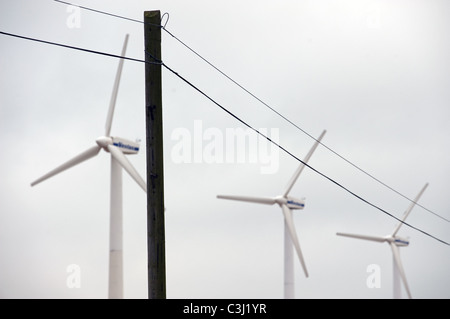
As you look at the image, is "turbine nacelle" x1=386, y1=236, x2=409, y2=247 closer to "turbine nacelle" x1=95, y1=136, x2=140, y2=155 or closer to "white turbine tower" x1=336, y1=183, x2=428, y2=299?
"white turbine tower" x1=336, y1=183, x2=428, y2=299

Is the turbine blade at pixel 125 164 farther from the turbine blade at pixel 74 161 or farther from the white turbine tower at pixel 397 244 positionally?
the white turbine tower at pixel 397 244

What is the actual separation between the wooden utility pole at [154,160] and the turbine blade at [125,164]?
24.5 meters

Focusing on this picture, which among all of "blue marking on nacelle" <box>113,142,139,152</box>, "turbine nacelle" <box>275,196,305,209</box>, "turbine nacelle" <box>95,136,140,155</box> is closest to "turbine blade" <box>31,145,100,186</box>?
"turbine nacelle" <box>95,136,140,155</box>

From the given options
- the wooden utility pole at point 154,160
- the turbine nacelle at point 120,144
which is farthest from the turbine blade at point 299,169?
A: the wooden utility pole at point 154,160

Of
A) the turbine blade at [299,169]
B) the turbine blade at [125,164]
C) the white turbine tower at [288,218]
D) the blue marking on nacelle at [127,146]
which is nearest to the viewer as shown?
the turbine blade at [125,164]

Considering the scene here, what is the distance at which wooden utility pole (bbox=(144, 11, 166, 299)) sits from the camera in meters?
21.6

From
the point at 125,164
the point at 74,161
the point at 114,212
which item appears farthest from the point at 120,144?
the point at 125,164

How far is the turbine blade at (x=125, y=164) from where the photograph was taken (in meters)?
49.6

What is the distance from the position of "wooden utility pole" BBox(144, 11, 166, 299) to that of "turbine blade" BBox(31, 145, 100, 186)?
105 feet

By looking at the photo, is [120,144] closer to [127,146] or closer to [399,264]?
[127,146]
